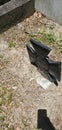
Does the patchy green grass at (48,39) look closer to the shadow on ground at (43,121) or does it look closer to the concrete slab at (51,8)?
the concrete slab at (51,8)

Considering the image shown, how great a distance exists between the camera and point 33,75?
22.5ft

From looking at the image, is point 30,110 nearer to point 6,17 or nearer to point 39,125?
point 39,125

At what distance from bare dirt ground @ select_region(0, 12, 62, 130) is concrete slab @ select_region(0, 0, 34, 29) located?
282 mm

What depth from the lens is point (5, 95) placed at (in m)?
6.46

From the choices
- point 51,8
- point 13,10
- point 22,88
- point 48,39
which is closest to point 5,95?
point 22,88

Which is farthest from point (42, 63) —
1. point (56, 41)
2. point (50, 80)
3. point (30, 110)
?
point (56, 41)

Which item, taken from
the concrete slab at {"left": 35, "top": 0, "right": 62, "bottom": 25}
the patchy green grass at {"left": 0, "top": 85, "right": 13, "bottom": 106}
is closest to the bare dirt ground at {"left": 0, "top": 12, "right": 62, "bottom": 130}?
the patchy green grass at {"left": 0, "top": 85, "right": 13, "bottom": 106}

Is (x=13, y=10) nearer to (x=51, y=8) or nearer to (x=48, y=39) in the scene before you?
(x=51, y=8)

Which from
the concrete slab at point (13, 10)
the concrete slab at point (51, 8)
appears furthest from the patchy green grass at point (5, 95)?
the concrete slab at point (51, 8)

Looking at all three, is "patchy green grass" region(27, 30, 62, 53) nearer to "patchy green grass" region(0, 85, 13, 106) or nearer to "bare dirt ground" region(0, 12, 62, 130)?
"bare dirt ground" region(0, 12, 62, 130)

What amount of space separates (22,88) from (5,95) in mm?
432

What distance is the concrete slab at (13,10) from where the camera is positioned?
7.66m

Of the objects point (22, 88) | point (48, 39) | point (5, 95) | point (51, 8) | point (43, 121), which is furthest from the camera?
point (51, 8)

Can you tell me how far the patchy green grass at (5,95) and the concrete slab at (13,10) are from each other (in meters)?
2.01
